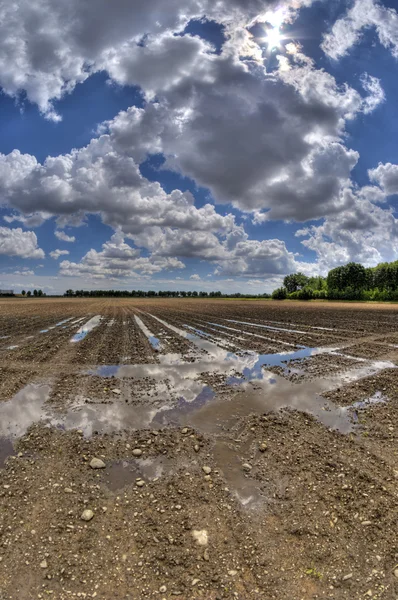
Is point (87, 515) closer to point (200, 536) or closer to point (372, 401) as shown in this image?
point (200, 536)

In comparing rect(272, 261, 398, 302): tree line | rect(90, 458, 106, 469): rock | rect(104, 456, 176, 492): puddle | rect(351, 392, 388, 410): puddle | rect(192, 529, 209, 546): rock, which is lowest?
rect(192, 529, 209, 546): rock

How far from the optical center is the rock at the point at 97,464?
590cm

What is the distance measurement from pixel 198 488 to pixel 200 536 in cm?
101

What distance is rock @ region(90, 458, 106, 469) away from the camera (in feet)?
19.4

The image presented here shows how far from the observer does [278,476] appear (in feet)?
18.4

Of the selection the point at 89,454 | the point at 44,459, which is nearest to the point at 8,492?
the point at 44,459

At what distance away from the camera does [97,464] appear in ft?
19.5

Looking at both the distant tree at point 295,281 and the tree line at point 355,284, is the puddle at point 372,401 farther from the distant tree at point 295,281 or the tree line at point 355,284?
the distant tree at point 295,281

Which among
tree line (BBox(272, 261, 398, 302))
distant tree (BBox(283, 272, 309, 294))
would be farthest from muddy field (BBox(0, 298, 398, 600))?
distant tree (BBox(283, 272, 309, 294))

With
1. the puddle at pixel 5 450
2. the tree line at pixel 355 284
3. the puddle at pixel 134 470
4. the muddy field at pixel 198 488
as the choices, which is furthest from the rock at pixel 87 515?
the tree line at pixel 355 284

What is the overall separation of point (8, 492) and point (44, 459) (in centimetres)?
100

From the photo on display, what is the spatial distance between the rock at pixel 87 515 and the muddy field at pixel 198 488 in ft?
0.09

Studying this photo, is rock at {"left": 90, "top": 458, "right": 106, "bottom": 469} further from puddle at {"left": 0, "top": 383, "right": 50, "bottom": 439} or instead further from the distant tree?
the distant tree

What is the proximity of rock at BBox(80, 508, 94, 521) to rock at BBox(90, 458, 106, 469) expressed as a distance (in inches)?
45.6
